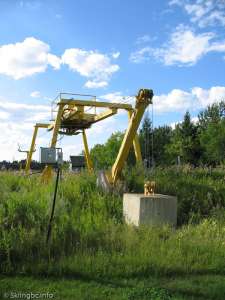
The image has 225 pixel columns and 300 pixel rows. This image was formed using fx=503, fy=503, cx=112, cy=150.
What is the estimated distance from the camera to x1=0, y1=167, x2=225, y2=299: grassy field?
669 centimetres

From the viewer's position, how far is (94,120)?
2642 cm

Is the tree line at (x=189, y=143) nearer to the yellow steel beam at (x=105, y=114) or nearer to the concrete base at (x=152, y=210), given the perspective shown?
the yellow steel beam at (x=105, y=114)

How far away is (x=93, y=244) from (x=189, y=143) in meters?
52.6

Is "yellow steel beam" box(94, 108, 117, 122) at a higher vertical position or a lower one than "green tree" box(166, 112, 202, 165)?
lower

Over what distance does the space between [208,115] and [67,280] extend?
68.8 m

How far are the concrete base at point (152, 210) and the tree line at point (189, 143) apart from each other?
3251cm

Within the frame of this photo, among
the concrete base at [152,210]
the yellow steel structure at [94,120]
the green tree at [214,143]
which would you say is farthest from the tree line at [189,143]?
the concrete base at [152,210]

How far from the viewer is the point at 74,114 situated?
25.2 meters

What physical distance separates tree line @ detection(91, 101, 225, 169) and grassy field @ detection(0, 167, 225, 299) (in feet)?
112

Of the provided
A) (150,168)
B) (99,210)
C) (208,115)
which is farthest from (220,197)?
(208,115)

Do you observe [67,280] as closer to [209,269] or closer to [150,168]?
[209,269]

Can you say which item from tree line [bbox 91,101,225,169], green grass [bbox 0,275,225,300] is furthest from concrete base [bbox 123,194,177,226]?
tree line [bbox 91,101,225,169]

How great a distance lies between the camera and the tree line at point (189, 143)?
5494cm

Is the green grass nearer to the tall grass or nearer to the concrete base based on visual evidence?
the tall grass
